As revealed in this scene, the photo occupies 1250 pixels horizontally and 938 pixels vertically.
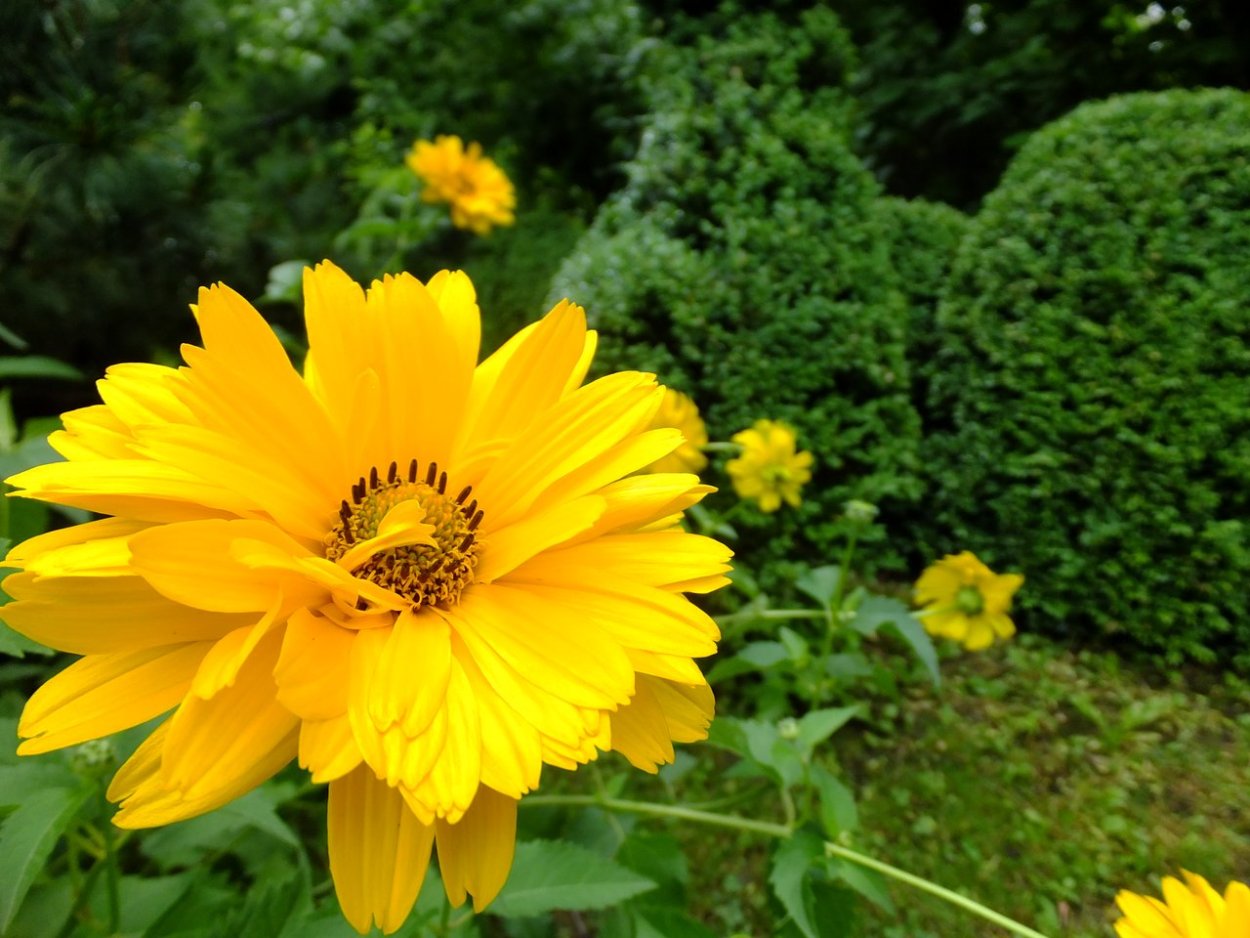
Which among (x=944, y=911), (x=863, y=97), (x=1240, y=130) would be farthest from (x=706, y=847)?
(x=863, y=97)

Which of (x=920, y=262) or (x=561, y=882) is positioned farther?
(x=920, y=262)

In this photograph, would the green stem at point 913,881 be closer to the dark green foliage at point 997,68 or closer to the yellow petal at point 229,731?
the yellow petal at point 229,731

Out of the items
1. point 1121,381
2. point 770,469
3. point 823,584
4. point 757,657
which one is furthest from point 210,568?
point 1121,381

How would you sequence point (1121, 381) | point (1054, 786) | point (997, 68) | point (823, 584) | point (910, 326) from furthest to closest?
point (997, 68), point (910, 326), point (1121, 381), point (1054, 786), point (823, 584)

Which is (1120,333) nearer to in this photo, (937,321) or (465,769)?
(937,321)

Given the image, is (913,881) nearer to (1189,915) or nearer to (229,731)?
(1189,915)
